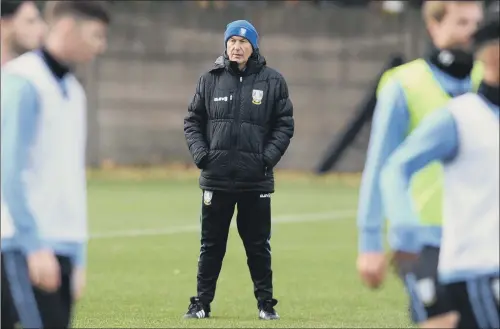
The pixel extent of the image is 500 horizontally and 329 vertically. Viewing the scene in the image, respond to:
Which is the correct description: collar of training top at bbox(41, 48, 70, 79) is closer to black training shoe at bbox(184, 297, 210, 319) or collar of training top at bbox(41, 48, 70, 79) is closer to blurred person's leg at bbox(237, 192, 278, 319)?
blurred person's leg at bbox(237, 192, 278, 319)

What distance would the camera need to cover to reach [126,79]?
26.2 meters

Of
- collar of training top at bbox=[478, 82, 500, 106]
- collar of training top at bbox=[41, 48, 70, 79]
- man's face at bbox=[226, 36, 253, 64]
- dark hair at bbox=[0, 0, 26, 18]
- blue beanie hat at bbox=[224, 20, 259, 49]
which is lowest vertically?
collar of training top at bbox=[478, 82, 500, 106]

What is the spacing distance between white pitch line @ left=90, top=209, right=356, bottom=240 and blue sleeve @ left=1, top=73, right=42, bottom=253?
11063 millimetres

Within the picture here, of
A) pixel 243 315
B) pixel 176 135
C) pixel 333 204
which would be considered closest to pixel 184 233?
pixel 333 204

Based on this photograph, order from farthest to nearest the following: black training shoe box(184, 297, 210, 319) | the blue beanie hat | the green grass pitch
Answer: the green grass pitch → black training shoe box(184, 297, 210, 319) → the blue beanie hat

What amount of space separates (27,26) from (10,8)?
134 millimetres

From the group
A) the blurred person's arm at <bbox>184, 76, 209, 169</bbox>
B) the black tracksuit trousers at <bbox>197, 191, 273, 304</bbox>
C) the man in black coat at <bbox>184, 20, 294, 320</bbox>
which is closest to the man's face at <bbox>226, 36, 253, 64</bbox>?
the man in black coat at <bbox>184, 20, 294, 320</bbox>

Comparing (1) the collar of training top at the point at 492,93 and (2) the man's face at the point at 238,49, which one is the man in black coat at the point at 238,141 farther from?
(1) the collar of training top at the point at 492,93

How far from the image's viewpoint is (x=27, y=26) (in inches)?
238

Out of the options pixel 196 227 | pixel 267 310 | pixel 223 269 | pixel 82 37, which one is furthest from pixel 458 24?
pixel 196 227

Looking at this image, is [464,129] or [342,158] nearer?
[464,129]

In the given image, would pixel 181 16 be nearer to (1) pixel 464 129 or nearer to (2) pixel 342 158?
(2) pixel 342 158

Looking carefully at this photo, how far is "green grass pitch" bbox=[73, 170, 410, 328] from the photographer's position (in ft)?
34.7

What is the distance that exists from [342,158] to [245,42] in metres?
16.5
